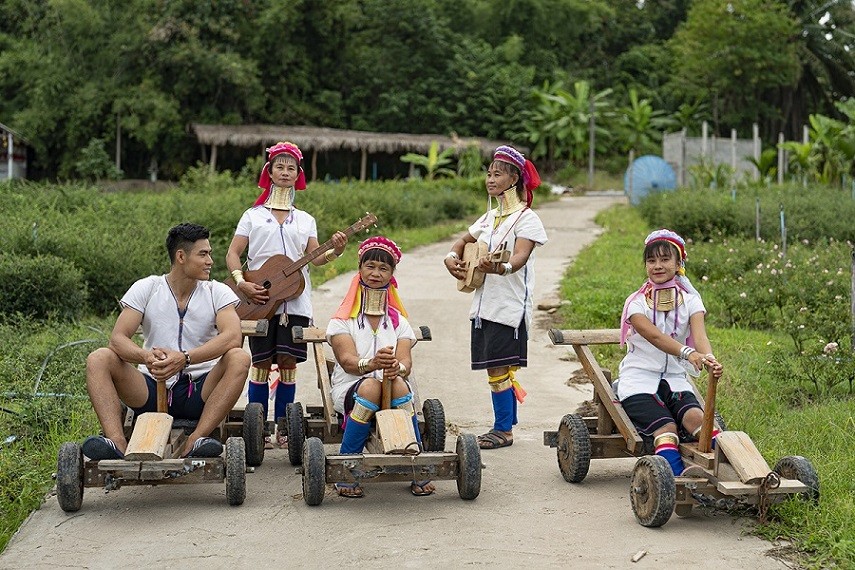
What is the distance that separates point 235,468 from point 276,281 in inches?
68.8

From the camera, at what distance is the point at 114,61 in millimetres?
35688

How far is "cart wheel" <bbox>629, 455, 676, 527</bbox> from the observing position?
4.98 metres

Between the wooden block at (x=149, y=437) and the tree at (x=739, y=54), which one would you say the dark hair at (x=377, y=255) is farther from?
the tree at (x=739, y=54)

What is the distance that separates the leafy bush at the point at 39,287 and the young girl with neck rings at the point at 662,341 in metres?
7.26

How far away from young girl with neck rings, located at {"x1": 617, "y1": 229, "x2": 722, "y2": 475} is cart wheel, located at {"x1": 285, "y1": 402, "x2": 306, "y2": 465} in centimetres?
180

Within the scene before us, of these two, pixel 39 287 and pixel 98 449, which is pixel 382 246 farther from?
pixel 39 287

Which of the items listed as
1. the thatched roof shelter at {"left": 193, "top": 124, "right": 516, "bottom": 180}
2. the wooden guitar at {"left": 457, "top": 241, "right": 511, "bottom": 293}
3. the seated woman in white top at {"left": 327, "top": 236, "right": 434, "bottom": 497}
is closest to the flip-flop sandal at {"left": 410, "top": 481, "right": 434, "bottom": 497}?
the seated woman in white top at {"left": 327, "top": 236, "right": 434, "bottom": 497}

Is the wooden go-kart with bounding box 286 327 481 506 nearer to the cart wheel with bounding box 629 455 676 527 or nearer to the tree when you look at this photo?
the cart wheel with bounding box 629 455 676 527

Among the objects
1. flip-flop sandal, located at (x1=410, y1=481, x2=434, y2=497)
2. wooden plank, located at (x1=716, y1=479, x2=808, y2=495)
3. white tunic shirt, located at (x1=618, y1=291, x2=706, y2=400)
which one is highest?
white tunic shirt, located at (x1=618, y1=291, x2=706, y2=400)

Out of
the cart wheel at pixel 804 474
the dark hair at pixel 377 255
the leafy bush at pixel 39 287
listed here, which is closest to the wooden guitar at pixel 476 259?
the dark hair at pixel 377 255

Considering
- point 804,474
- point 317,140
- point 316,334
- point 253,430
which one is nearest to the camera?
point 804,474

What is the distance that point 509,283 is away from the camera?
270 inches

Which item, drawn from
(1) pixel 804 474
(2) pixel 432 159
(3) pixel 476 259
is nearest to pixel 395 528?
(1) pixel 804 474

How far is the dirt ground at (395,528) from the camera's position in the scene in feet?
15.6
